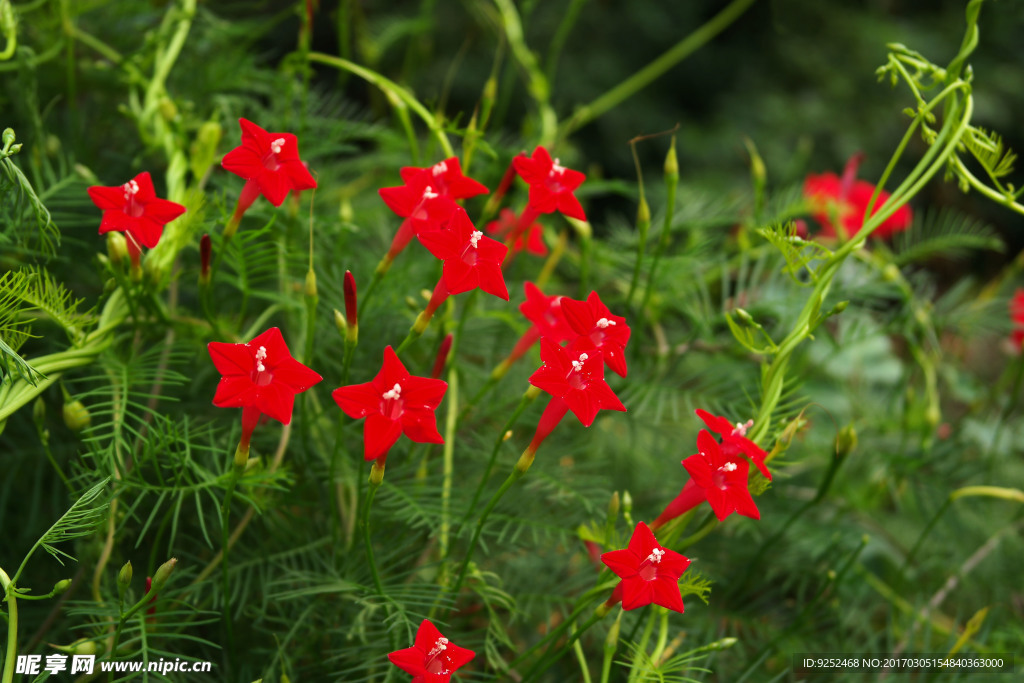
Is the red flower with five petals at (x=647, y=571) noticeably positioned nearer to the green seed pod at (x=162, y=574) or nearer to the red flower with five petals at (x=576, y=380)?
the red flower with five petals at (x=576, y=380)

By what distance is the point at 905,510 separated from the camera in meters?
0.97

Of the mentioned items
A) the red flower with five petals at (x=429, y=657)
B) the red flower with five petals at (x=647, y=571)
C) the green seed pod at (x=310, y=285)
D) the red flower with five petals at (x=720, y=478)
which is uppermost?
the green seed pod at (x=310, y=285)

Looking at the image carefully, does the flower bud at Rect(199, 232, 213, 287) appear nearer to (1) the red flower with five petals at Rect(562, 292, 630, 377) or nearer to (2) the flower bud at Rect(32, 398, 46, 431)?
(2) the flower bud at Rect(32, 398, 46, 431)

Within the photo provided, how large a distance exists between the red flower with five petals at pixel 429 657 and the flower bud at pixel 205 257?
0.28m

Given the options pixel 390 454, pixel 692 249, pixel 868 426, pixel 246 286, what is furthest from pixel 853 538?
pixel 246 286

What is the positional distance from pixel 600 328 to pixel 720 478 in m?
0.11

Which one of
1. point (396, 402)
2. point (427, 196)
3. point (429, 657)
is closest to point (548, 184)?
point (427, 196)

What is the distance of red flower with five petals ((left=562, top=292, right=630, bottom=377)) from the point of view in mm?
453

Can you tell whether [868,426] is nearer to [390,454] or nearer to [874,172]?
[390,454]

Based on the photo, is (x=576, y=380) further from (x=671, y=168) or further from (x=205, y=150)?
(x=205, y=150)

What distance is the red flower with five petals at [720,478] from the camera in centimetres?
42

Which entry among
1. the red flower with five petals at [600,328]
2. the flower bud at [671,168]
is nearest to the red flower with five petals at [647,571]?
the red flower with five petals at [600,328]

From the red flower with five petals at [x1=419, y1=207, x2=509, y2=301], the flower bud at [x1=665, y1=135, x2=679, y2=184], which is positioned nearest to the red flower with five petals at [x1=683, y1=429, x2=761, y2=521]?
the red flower with five petals at [x1=419, y1=207, x2=509, y2=301]

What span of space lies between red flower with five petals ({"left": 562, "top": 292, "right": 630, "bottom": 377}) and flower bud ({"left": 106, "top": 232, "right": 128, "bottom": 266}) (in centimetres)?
29
